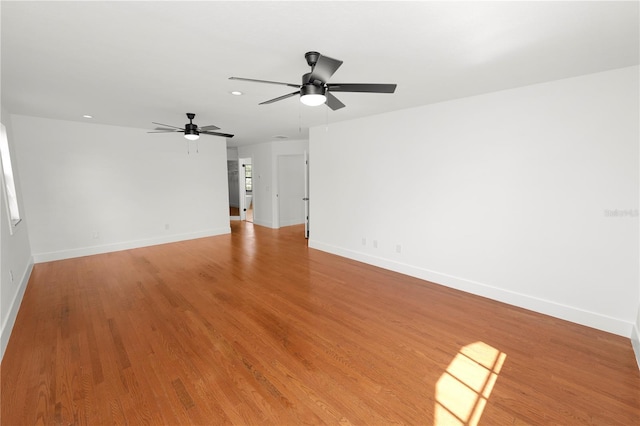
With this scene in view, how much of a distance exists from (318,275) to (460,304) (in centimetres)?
198

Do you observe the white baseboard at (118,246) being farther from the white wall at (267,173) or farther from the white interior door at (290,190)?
the white interior door at (290,190)

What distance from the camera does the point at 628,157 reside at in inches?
99.3

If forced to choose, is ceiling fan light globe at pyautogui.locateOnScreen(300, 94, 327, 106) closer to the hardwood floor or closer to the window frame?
the hardwood floor

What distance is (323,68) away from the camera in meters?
1.90

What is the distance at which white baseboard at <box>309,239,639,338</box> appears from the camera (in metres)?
2.69

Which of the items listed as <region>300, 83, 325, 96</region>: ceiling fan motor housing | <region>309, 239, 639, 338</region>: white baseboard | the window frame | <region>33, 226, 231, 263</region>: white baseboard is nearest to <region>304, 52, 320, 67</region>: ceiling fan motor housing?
<region>300, 83, 325, 96</region>: ceiling fan motor housing

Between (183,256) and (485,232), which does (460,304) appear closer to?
(485,232)

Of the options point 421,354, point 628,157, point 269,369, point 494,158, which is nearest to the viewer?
point 269,369

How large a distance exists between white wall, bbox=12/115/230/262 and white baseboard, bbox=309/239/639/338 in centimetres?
448

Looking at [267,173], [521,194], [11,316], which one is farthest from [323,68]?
[267,173]

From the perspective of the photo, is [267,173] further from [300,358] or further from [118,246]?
[300,358]

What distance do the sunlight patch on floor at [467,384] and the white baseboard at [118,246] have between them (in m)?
6.12

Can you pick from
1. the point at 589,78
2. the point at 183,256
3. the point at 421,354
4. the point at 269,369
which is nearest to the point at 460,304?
the point at 421,354

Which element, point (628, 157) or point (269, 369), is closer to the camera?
point (269, 369)
